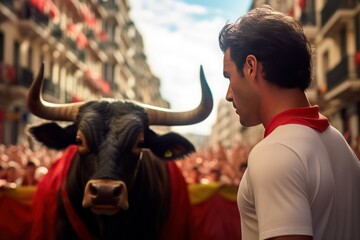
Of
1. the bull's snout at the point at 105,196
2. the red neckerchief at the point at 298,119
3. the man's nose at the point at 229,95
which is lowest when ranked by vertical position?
the bull's snout at the point at 105,196

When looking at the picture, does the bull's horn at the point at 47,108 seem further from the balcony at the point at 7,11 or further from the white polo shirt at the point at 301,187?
the balcony at the point at 7,11

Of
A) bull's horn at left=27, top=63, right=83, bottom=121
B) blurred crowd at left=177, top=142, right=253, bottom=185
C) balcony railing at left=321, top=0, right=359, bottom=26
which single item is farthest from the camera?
balcony railing at left=321, top=0, right=359, bottom=26

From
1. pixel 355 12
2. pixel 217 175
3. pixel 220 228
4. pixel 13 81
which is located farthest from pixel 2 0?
pixel 220 228

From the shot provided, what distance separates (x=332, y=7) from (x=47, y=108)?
829 inches

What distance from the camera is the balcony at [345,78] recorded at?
20922 mm

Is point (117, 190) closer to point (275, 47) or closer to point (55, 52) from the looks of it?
point (275, 47)

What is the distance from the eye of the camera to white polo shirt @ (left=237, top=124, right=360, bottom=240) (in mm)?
1423

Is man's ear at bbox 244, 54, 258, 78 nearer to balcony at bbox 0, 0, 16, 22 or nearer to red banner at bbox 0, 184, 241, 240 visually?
red banner at bbox 0, 184, 241, 240

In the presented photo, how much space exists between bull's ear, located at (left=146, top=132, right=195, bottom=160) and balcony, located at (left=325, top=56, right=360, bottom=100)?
17555mm

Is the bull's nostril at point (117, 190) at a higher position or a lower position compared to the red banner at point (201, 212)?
higher

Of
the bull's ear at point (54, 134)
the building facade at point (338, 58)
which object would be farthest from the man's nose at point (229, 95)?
the building facade at point (338, 58)

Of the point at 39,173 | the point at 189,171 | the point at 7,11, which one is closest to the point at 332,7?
the point at 7,11

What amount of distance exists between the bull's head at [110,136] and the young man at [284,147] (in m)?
1.69

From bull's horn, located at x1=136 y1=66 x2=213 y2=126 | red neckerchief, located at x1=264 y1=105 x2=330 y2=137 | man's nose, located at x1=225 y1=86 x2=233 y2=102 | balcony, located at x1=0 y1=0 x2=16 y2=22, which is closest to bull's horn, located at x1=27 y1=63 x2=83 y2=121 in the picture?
bull's horn, located at x1=136 y1=66 x2=213 y2=126
